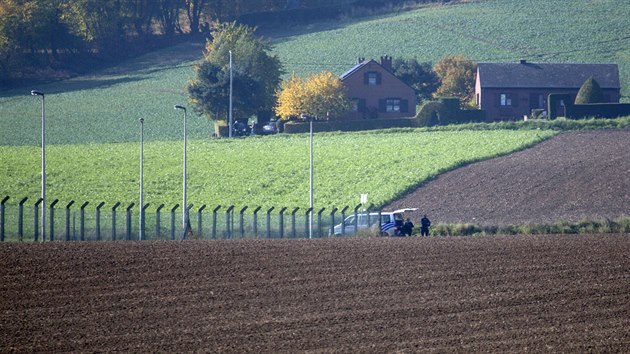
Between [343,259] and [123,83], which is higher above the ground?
[123,83]

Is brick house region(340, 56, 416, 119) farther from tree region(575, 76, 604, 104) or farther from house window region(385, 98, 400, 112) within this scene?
tree region(575, 76, 604, 104)

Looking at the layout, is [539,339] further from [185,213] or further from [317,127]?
[317,127]

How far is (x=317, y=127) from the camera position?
85.8 meters

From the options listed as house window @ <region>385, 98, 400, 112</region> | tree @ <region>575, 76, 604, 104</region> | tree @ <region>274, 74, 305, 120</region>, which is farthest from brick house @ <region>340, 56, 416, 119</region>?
tree @ <region>575, 76, 604, 104</region>

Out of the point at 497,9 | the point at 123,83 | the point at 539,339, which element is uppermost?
the point at 497,9

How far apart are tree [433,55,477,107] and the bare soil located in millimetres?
35517

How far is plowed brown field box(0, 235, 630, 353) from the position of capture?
820 inches

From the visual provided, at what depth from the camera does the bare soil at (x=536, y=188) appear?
50594mm

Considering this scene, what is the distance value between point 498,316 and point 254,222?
2306 cm

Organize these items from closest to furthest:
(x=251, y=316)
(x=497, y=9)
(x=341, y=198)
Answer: (x=251, y=316), (x=341, y=198), (x=497, y=9)

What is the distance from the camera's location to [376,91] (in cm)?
9856

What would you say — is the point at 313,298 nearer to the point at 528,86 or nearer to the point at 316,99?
the point at 316,99

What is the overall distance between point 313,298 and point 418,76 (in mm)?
81241

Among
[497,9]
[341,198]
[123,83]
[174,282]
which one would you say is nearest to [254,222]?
[341,198]
